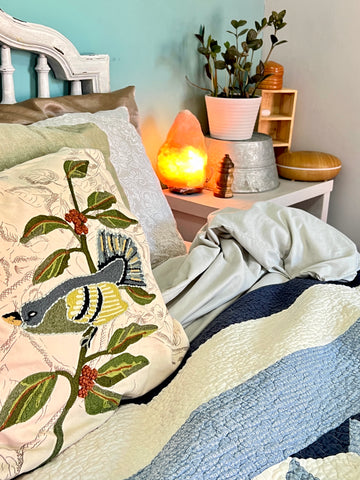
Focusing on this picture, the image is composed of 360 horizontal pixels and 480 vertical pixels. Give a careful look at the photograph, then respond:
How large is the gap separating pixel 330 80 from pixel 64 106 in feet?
4.33

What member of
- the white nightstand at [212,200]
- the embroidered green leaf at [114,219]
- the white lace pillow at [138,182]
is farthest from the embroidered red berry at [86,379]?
the white nightstand at [212,200]

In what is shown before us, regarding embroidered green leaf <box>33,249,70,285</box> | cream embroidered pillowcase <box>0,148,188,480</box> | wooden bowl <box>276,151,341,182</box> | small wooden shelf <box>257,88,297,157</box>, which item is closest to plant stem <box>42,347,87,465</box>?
cream embroidered pillowcase <box>0,148,188,480</box>

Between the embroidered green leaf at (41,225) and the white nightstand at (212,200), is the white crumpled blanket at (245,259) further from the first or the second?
the white nightstand at (212,200)

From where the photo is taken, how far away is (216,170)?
1950 millimetres

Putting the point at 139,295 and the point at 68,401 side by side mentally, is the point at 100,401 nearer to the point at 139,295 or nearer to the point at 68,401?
the point at 68,401

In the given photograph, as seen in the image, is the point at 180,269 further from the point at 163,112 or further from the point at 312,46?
the point at 312,46

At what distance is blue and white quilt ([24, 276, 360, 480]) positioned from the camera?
0.66 m

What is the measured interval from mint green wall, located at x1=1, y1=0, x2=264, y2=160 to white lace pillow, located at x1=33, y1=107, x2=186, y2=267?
12.5 inches

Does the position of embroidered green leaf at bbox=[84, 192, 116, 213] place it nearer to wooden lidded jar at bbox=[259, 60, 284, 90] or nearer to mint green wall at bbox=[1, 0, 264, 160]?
mint green wall at bbox=[1, 0, 264, 160]

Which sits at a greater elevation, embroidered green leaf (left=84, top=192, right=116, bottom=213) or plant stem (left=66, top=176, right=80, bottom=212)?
plant stem (left=66, top=176, right=80, bottom=212)

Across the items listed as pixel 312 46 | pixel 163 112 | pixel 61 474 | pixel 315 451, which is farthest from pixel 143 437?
pixel 312 46

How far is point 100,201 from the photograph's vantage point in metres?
0.91

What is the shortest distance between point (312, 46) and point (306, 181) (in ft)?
1.98

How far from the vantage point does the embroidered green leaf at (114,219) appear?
2.90ft
